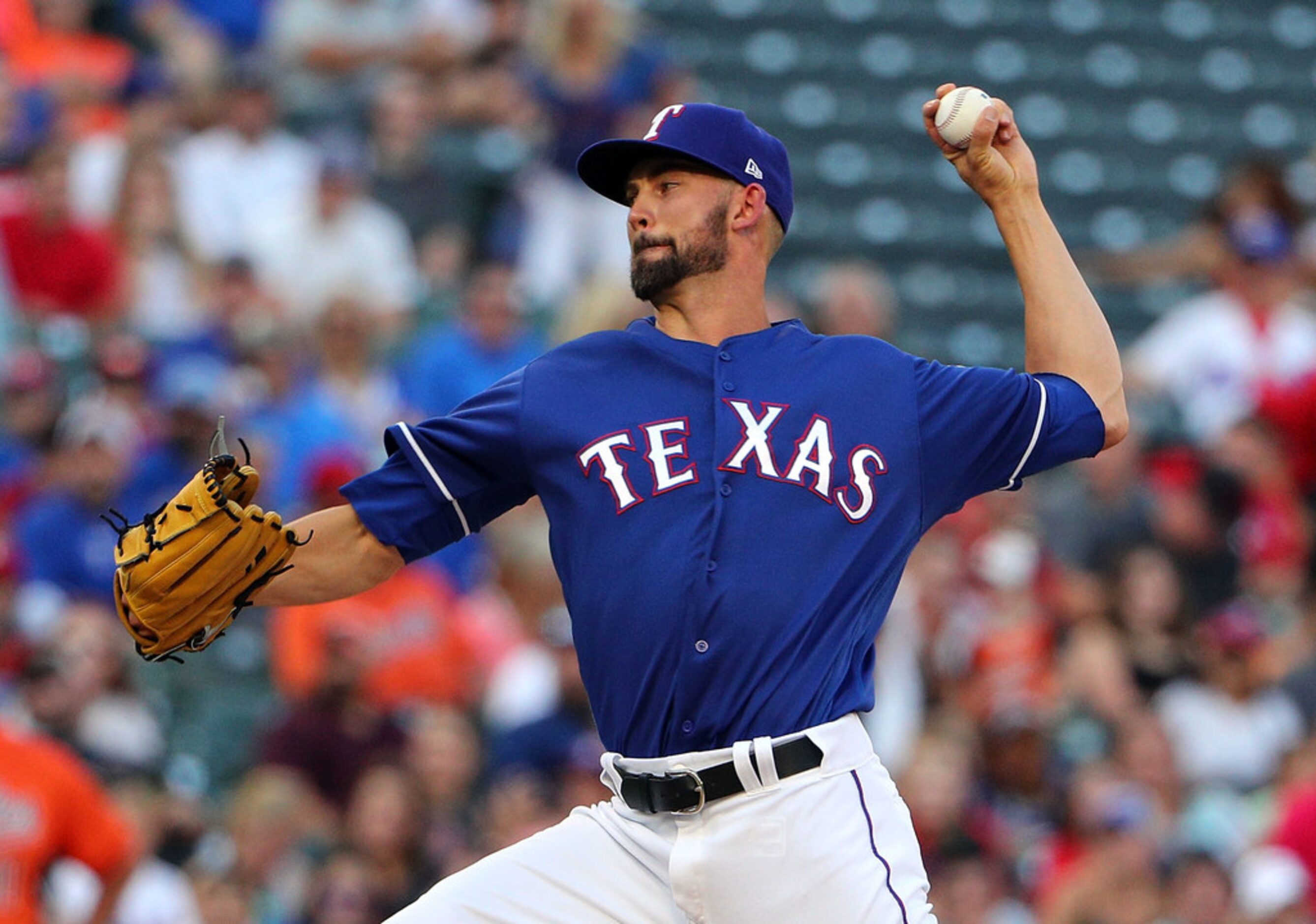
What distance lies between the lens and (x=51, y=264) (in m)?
9.16

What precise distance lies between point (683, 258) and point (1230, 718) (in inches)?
204

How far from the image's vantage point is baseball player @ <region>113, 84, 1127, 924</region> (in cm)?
Result: 390

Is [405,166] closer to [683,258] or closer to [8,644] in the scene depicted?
[8,644]

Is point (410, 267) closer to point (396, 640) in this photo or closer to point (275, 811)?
point (396, 640)

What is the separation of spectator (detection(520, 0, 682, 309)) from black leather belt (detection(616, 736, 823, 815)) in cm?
658

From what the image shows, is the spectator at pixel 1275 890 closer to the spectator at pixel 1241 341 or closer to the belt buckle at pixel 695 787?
the spectator at pixel 1241 341

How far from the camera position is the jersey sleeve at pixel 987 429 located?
13.5 feet

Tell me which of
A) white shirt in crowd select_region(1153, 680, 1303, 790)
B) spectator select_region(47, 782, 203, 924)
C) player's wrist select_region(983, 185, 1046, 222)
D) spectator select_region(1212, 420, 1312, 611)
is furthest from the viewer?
spectator select_region(1212, 420, 1312, 611)

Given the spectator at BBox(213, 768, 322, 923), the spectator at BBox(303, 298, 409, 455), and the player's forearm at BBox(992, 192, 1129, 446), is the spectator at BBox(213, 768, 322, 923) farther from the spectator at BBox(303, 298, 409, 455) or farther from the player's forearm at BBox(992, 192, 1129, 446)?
the player's forearm at BBox(992, 192, 1129, 446)

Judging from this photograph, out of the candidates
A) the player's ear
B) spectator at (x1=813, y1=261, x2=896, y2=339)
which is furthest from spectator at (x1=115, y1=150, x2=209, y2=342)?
the player's ear

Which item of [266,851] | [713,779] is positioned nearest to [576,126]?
[266,851]

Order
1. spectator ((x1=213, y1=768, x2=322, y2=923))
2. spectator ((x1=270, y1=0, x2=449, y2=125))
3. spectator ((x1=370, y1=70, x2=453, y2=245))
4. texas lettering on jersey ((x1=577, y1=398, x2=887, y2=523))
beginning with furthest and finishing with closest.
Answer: spectator ((x1=270, y1=0, x2=449, y2=125)) < spectator ((x1=370, y1=70, x2=453, y2=245)) < spectator ((x1=213, y1=768, x2=322, y2=923)) < texas lettering on jersey ((x1=577, y1=398, x2=887, y2=523))

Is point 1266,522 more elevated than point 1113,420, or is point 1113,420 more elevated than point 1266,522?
point 1113,420

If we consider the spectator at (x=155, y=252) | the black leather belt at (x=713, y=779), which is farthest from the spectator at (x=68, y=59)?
the black leather belt at (x=713, y=779)
